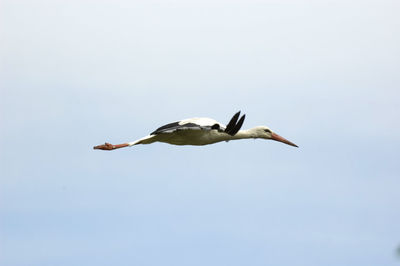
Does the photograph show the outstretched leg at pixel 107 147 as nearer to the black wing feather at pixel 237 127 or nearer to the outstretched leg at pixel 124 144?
the outstretched leg at pixel 124 144

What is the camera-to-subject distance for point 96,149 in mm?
17391

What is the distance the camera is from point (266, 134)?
66.0ft

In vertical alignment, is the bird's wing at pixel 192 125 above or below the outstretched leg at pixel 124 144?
above

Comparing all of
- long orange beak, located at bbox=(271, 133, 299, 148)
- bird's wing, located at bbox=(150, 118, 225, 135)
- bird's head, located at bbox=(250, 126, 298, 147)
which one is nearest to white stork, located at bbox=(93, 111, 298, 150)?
bird's wing, located at bbox=(150, 118, 225, 135)

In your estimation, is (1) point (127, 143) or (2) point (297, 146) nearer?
(1) point (127, 143)

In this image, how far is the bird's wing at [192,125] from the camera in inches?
682

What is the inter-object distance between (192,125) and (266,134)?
10.0 feet

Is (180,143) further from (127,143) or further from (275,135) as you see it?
(275,135)

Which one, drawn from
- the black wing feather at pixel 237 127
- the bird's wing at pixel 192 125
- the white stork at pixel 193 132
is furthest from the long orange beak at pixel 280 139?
the black wing feather at pixel 237 127

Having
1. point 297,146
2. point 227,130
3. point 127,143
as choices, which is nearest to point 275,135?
point 297,146

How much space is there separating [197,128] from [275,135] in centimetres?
343

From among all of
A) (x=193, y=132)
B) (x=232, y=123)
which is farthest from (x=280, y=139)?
(x=193, y=132)

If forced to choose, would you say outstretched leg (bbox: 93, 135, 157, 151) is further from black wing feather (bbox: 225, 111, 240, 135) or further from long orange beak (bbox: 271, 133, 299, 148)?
long orange beak (bbox: 271, 133, 299, 148)

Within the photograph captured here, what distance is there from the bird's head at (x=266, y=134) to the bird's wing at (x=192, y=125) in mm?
1535
